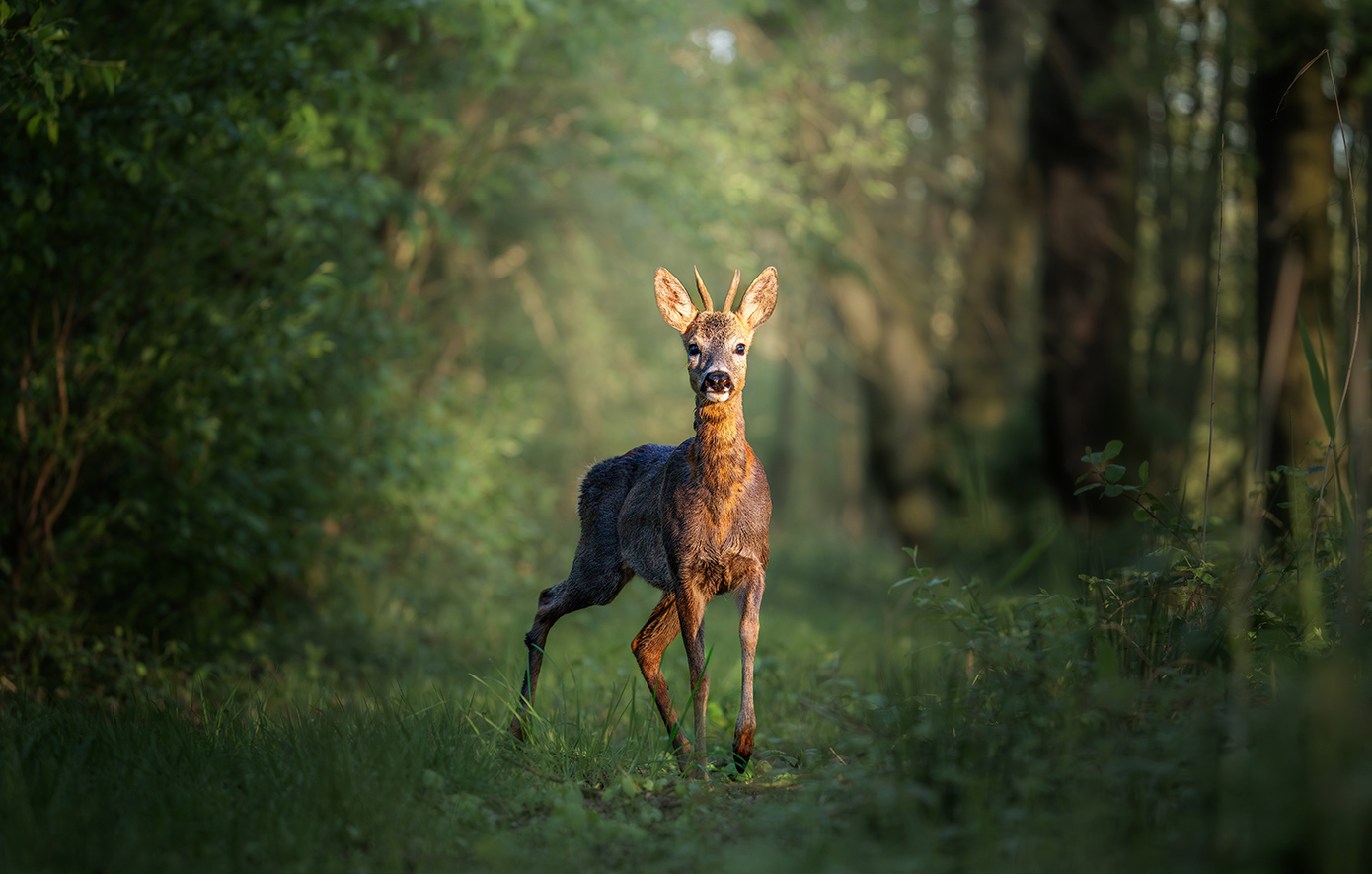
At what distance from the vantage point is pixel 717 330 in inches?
200

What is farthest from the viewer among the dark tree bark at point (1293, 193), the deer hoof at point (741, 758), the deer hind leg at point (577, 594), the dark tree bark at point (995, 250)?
the dark tree bark at point (995, 250)

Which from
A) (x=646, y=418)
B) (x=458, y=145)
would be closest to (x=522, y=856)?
(x=458, y=145)

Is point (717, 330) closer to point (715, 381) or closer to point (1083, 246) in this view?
point (715, 381)

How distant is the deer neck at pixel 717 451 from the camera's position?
5051 mm

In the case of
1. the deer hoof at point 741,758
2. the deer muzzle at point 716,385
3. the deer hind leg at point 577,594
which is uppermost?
the deer muzzle at point 716,385

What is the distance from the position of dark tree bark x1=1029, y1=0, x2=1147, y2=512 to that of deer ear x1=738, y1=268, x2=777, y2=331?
8.42 m

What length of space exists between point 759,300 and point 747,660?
5.73 ft

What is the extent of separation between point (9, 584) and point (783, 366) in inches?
1020

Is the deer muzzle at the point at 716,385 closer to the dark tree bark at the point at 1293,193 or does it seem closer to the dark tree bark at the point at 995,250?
the dark tree bark at the point at 1293,193

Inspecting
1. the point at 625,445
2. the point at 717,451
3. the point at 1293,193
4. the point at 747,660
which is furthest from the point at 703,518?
the point at 625,445

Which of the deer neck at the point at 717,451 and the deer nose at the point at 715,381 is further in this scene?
the deer neck at the point at 717,451

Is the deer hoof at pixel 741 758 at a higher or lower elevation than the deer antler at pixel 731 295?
lower

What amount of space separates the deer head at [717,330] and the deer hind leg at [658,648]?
3.76 ft

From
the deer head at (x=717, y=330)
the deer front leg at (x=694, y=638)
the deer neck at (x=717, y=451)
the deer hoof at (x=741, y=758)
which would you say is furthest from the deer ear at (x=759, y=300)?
the deer hoof at (x=741, y=758)
